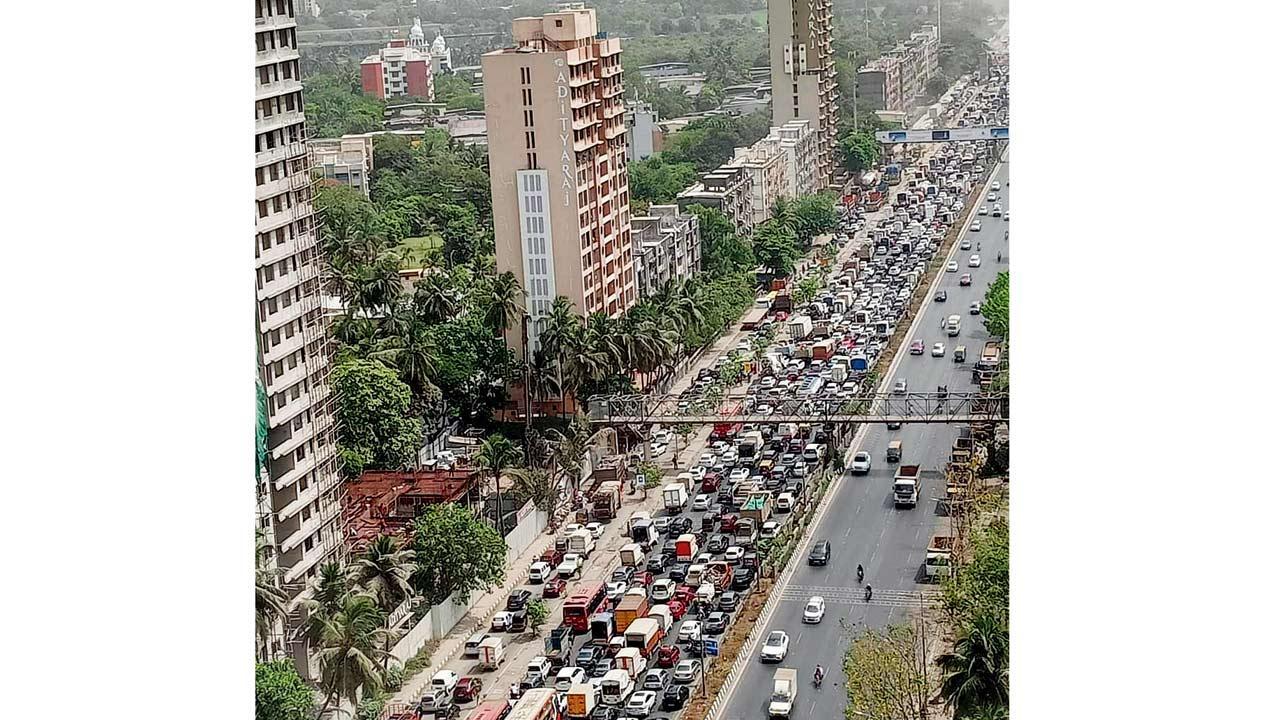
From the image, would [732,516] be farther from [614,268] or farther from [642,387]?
[614,268]

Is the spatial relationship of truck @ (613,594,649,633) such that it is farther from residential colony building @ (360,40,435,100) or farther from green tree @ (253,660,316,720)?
residential colony building @ (360,40,435,100)

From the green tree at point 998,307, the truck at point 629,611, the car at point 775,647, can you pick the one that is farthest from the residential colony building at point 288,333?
the green tree at point 998,307

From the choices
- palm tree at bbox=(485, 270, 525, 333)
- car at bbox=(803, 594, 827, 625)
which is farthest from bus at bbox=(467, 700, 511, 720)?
palm tree at bbox=(485, 270, 525, 333)

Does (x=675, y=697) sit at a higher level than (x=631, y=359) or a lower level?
lower

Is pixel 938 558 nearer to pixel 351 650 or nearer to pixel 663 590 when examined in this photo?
pixel 663 590

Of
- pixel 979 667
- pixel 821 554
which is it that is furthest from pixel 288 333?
pixel 979 667

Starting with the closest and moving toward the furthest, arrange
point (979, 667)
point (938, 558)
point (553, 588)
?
1. point (979, 667)
2. point (938, 558)
3. point (553, 588)
